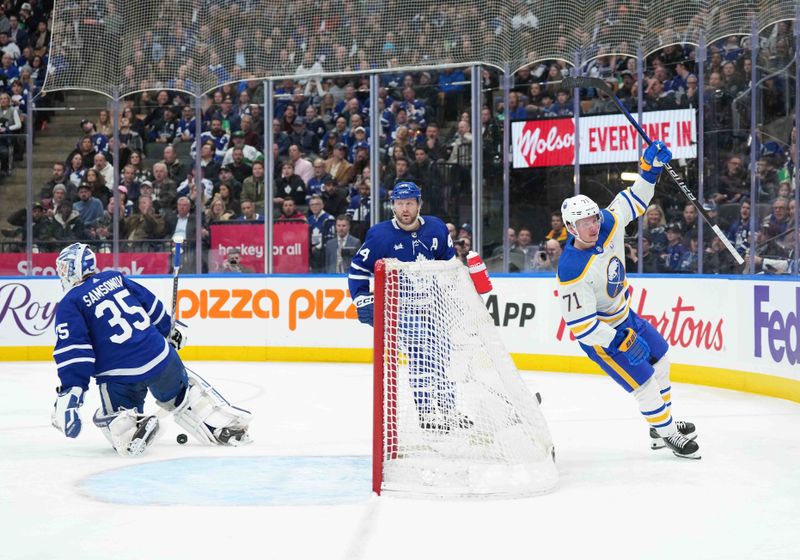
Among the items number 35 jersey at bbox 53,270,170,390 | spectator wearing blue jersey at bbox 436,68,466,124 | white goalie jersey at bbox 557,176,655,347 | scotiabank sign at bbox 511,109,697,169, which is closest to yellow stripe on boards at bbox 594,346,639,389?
white goalie jersey at bbox 557,176,655,347

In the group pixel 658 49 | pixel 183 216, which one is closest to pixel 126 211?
pixel 183 216

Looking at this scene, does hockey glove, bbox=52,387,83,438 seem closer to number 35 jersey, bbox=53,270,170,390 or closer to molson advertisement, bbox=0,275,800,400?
number 35 jersey, bbox=53,270,170,390

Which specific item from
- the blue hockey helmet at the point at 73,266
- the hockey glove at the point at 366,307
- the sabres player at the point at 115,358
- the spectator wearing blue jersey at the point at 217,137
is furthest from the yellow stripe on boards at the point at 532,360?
the blue hockey helmet at the point at 73,266

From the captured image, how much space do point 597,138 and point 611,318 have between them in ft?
16.1

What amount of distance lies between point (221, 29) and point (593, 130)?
404 cm

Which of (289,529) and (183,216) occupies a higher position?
(183,216)

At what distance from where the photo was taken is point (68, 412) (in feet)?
17.5

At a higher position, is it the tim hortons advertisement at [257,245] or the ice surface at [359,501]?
the tim hortons advertisement at [257,245]

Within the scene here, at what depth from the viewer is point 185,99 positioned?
38.4 ft

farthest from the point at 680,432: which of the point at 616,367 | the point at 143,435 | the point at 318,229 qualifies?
the point at 318,229

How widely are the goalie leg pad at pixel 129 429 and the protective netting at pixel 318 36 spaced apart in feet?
20.1

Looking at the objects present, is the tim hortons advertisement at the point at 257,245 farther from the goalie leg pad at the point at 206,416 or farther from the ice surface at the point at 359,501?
the goalie leg pad at the point at 206,416

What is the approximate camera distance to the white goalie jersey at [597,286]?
541cm

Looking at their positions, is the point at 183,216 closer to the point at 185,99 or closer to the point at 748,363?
the point at 185,99
